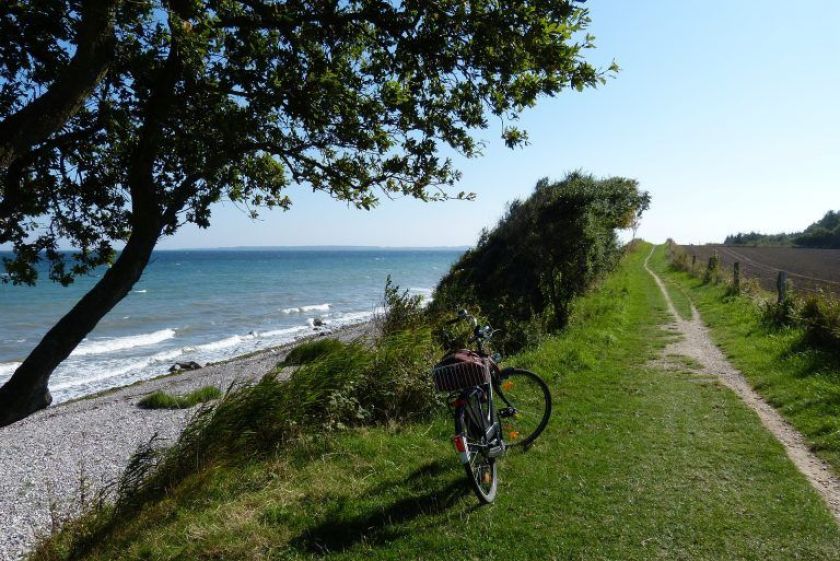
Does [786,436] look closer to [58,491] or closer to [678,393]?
[678,393]

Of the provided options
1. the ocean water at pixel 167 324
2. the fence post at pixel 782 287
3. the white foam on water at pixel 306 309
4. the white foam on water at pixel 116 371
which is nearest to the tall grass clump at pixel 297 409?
the ocean water at pixel 167 324

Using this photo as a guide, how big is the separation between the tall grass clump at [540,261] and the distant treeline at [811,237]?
199 feet

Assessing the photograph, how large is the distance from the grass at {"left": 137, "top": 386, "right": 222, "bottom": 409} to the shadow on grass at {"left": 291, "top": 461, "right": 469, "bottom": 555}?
10.3 metres

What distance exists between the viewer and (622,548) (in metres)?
4.44

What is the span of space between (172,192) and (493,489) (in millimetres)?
4077

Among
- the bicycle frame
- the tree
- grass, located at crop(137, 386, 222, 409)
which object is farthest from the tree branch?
grass, located at crop(137, 386, 222, 409)

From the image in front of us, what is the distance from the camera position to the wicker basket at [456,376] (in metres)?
5.55

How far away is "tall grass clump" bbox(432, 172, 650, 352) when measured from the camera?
14.8 meters

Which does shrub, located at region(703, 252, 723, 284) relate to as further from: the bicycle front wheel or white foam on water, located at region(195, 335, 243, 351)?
white foam on water, located at region(195, 335, 243, 351)

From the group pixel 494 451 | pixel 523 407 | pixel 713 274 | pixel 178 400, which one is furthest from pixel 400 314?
pixel 713 274

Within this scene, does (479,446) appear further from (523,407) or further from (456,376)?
(523,407)

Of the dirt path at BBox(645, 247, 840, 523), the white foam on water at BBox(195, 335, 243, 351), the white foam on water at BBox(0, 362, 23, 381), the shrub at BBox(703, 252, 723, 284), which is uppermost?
the shrub at BBox(703, 252, 723, 284)

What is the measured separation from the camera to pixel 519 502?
5297 millimetres

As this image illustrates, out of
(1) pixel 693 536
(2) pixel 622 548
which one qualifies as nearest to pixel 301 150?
(2) pixel 622 548
